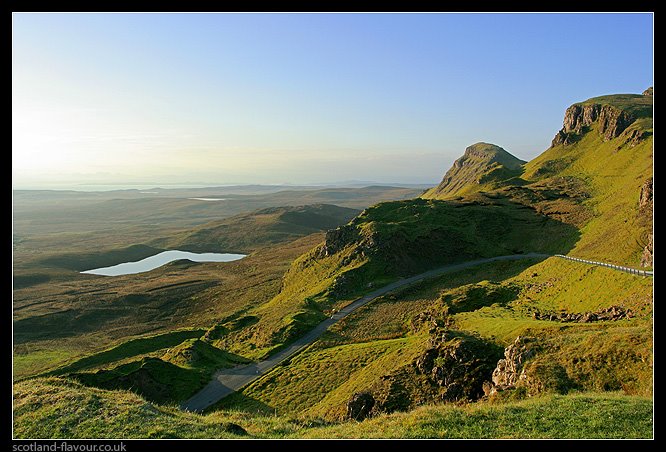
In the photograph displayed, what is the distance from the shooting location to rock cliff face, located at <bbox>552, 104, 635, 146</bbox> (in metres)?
138

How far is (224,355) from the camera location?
5497cm

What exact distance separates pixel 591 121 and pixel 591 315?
507 ft

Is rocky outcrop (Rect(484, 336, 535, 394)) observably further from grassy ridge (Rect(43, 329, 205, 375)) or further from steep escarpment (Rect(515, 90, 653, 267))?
grassy ridge (Rect(43, 329, 205, 375))

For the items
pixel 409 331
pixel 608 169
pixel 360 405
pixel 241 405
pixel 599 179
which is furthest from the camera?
pixel 608 169

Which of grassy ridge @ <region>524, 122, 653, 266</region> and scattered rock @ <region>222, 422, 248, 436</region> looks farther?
grassy ridge @ <region>524, 122, 653, 266</region>

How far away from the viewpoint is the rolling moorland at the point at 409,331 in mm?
19578

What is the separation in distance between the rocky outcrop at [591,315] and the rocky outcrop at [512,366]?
930 cm

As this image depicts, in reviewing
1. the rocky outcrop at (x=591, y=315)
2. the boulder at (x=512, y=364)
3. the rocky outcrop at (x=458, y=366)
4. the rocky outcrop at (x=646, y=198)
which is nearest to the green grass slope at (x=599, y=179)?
the rocky outcrop at (x=646, y=198)

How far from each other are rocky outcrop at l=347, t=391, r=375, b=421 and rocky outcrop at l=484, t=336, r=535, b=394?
8.82m

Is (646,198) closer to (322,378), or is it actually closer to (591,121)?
(322,378)

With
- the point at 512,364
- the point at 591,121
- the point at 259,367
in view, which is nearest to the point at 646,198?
the point at 512,364

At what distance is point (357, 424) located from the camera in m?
19.5

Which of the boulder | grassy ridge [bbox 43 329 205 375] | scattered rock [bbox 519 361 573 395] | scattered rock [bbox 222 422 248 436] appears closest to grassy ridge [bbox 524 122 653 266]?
the boulder

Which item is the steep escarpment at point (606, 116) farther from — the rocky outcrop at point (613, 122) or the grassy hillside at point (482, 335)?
the grassy hillside at point (482, 335)
